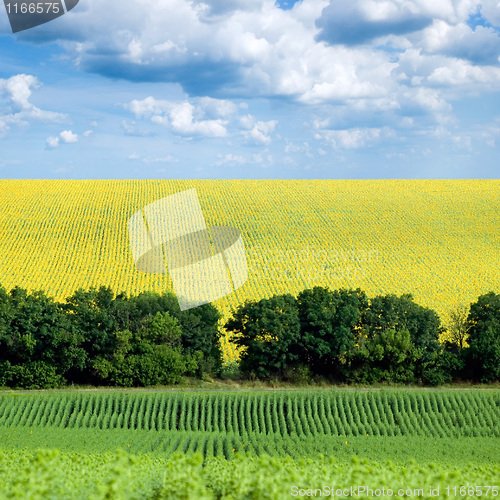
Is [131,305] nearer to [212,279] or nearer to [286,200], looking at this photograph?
[212,279]

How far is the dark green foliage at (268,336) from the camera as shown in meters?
32.7

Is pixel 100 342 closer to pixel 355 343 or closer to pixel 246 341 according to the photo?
pixel 246 341

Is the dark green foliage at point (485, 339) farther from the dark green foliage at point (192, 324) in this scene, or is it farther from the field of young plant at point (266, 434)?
the dark green foliage at point (192, 324)

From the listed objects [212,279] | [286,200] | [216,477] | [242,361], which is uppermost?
[216,477]

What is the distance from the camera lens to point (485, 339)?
108 ft

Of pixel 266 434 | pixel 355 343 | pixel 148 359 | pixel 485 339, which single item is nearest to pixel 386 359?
pixel 355 343

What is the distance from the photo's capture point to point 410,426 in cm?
2562

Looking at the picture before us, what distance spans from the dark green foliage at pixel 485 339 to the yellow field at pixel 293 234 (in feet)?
40.8

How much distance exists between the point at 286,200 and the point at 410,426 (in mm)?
58648

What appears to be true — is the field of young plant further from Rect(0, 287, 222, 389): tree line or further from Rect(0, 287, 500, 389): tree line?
Rect(0, 287, 500, 389): tree line

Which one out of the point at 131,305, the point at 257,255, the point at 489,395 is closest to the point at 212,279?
the point at 257,255

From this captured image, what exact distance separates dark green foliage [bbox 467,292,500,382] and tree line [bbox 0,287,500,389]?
0.19 ft

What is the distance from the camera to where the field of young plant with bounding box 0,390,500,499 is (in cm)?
884

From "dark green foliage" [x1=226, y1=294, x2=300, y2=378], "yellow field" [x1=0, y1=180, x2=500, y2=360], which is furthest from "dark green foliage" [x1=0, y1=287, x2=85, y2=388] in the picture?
"yellow field" [x1=0, y1=180, x2=500, y2=360]
